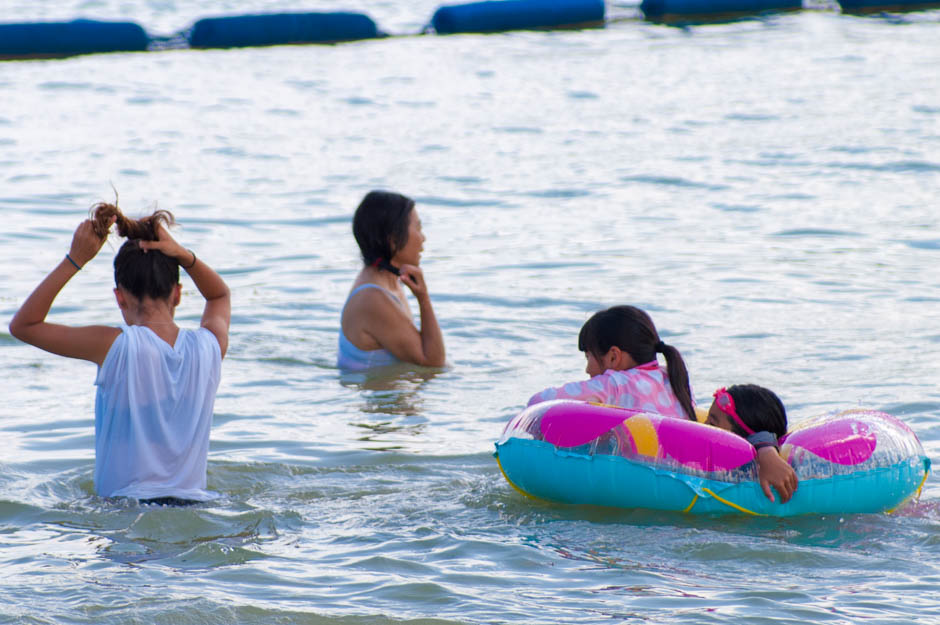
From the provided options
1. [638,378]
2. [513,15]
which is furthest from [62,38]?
[638,378]

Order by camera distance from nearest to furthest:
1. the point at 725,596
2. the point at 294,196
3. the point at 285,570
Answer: the point at 725,596 → the point at 285,570 → the point at 294,196

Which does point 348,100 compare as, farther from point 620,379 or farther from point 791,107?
point 620,379

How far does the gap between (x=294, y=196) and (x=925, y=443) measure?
25.8 ft

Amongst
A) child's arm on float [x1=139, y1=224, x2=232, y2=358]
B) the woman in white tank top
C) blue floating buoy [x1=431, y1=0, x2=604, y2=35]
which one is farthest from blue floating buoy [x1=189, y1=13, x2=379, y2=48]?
child's arm on float [x1=139, y1=224, x2=232, y2=358]

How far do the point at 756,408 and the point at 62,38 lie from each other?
1792 cm

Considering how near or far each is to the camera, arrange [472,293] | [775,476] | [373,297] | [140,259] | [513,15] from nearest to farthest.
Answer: [140,259] → [775,476] → [373,297] → [472,293] → [513,15]

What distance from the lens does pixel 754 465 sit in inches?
179

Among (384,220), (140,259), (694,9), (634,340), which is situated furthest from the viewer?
(694,9)

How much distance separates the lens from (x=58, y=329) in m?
4.25

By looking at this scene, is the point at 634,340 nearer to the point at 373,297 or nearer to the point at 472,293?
the point at 373,297

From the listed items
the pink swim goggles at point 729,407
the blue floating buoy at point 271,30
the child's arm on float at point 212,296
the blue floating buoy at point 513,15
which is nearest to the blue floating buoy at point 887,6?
the blue floating buoy at point 513,15

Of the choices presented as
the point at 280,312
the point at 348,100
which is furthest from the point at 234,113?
the point at 280,312

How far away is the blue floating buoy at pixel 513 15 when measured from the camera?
22688 millimetres

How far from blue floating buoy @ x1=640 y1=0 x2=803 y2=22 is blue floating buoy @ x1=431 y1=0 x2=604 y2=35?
145 cm
